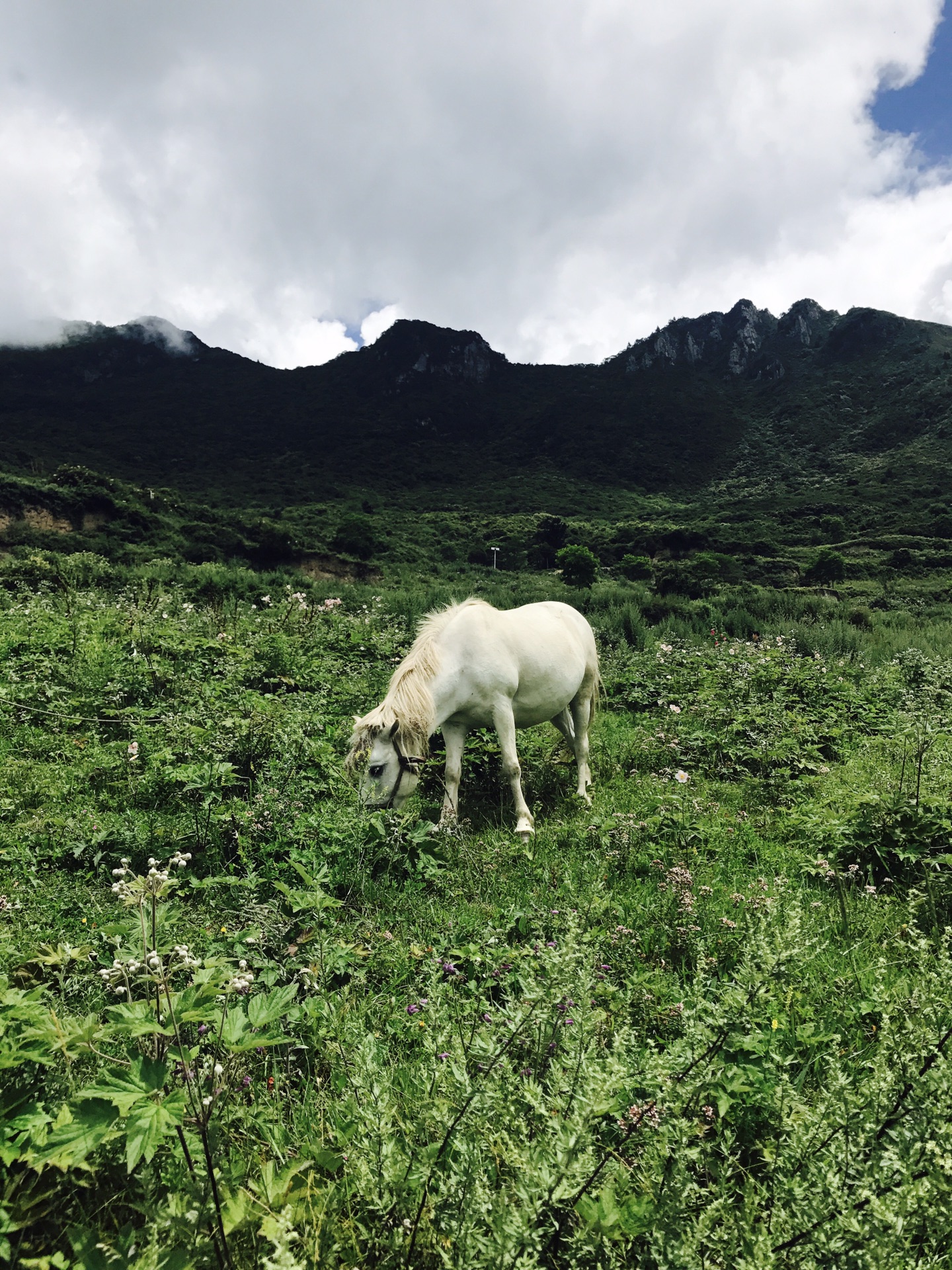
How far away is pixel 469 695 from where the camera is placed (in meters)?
4.95

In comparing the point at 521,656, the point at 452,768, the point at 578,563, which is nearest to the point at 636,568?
the point at 578,563

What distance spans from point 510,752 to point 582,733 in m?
1.63

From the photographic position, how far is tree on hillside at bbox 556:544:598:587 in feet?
152

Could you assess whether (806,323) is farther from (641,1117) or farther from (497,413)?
(641,1117)

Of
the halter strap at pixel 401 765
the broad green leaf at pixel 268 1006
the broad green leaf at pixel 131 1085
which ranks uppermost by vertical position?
the broad green leaf at pixel 131 1085

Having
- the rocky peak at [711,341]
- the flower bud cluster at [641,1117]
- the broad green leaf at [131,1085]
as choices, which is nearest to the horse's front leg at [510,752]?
the flower bud cluster at [641,1117]

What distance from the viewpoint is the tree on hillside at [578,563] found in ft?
152

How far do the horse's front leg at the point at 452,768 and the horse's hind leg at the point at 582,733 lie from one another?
1639 millimetres

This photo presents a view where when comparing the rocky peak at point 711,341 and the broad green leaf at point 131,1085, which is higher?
the rocky peak at point 711,341

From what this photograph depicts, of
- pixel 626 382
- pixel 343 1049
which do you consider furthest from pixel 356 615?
pixel 626 382

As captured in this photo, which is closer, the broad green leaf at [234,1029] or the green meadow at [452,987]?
the green meadow at [452,987]

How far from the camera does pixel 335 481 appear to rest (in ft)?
271

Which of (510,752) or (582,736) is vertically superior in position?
(510,752)

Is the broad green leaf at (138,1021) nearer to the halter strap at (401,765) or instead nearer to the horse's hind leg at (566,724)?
the halter strap at (401,765)
